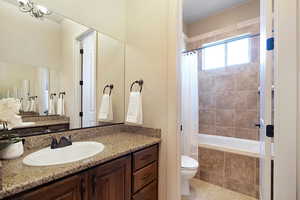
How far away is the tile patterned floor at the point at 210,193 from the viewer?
196cm

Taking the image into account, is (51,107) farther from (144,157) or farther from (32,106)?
(144,157)

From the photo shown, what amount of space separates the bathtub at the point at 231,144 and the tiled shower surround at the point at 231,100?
75 mm

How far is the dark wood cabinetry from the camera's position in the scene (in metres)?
0.75

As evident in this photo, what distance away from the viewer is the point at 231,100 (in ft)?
8.95

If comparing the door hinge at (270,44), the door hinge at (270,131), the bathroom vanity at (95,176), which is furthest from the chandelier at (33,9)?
the door hinge at (270,131)

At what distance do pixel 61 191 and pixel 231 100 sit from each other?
108 inches

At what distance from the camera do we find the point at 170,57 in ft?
4.78

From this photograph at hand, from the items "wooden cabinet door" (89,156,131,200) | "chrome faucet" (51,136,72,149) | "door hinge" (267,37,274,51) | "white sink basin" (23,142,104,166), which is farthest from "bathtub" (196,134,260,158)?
"chrome faucet" (51,136,72,149)

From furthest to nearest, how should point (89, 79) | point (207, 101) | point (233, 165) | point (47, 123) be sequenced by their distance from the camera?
point (207, 101) → point (233, 165) → point (89, 79) → point (47, 123)

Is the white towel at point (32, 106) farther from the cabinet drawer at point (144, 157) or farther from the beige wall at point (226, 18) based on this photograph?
the beige wall at point (226, 18)

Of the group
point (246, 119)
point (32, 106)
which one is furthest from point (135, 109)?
point (246, 119)

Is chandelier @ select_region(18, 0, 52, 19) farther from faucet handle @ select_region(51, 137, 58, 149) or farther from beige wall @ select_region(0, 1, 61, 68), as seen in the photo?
faucet handle @ select_region(51, 137, 58, 149)

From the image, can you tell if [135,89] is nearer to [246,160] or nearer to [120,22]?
[120,22]

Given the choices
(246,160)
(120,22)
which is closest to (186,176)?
(246,160)
